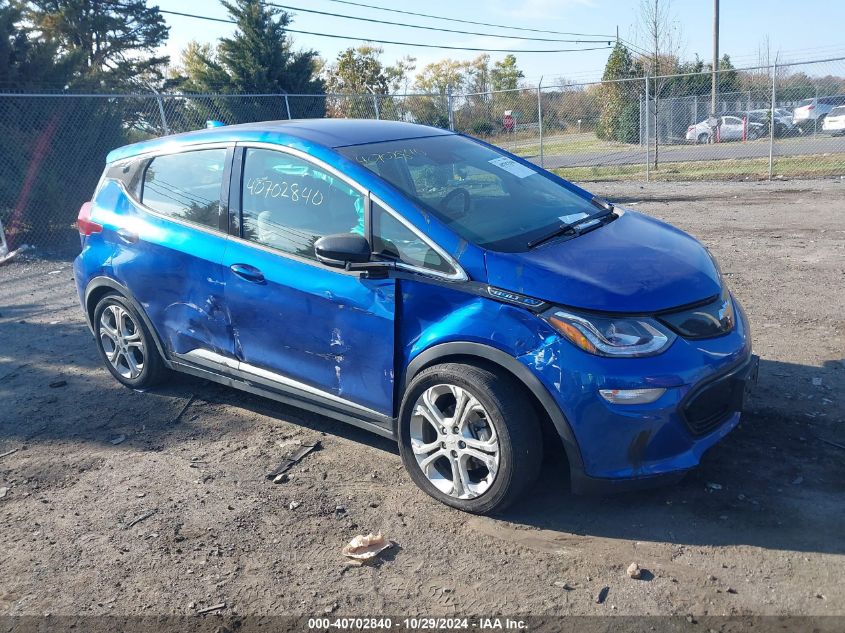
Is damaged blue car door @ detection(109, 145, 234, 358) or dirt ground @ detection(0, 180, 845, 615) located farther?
damaged blue car door @ detection(109, 145, 234, 358)

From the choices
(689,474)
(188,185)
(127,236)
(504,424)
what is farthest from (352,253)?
(127,236)

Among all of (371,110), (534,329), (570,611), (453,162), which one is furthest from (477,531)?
(371,110)

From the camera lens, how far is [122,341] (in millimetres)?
5238

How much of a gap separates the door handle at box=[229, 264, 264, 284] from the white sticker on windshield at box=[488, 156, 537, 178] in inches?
63.1

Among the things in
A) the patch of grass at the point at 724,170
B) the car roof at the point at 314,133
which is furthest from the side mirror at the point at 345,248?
the patch of grass at the point at 724,170

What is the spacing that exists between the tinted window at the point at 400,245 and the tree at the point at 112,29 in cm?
2873

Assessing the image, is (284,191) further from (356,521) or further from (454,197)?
(356,521)

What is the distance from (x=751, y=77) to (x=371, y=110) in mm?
11245

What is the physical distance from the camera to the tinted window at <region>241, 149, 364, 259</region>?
3.89 meters

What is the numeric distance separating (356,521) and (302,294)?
3.93 feet

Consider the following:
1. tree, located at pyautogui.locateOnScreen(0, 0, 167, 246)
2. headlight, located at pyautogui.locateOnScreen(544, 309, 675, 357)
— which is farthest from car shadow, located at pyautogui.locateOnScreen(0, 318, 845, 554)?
tree, located at pyautogui.locateOnScreen(0, 0, 167, 246)

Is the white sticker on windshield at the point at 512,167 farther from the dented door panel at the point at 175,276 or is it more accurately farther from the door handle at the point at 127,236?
the door handle at the point at 127,236

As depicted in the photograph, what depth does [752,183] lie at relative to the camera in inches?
574

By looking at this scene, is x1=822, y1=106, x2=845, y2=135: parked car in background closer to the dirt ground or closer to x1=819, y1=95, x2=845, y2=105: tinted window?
x1=819, y1=95, x2=845, y2=105: tinted window
